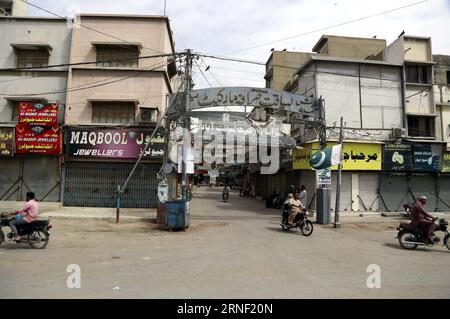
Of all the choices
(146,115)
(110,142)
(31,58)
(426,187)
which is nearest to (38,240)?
(110,142)

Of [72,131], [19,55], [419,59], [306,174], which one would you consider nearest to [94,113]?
[72,131]

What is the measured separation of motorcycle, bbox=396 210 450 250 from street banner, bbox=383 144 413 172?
11.3m

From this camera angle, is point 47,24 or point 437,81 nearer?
point 47,24

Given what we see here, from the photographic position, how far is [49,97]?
20.2m

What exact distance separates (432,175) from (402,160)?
2.58 metres

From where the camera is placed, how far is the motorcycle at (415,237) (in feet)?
33.4

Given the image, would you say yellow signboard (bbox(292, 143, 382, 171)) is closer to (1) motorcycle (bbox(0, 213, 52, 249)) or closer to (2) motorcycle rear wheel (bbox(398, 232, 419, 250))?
(2) motorcycle rear wheel (bbox(398, 232, 419, 250))

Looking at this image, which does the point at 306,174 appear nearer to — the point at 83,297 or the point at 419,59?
the point at 419,59

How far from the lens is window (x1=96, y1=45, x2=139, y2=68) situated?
20531 mm

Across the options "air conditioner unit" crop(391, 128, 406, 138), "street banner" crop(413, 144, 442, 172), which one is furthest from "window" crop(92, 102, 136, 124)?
"street banner" crop(413, 144, 442, 172)

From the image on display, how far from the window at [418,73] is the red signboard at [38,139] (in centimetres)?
2245

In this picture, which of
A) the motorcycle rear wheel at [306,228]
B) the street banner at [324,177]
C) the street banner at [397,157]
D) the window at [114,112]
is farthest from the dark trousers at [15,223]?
the street banner at [397,157]

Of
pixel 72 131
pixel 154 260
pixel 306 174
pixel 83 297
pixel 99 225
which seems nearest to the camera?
pixel 83 297
